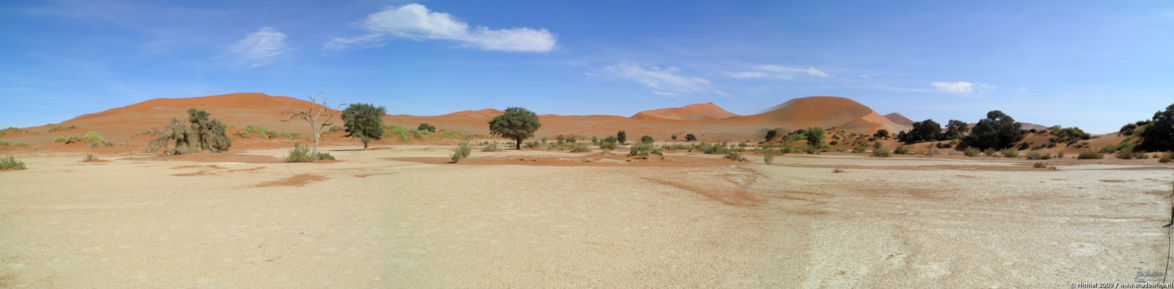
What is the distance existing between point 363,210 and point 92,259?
3324 millimetres

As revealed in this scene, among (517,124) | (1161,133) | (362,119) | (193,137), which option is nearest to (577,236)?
(193,137)

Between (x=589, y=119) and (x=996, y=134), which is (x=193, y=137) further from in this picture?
(x=589, y=119)

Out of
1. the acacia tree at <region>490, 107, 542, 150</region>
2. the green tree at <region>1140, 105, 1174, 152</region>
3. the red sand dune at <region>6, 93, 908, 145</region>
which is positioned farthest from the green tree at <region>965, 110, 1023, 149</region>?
the red sand dune at <region>6, 93, 908, 145</region>

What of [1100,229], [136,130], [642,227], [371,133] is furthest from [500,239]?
[136,130]

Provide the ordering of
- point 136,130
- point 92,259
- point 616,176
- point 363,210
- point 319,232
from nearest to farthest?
point 92,259, point 319,232, point 363,210, point 616,176, point 136,130

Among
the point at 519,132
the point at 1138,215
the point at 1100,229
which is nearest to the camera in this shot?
the point at 1100,229

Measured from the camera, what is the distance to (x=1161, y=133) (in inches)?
899

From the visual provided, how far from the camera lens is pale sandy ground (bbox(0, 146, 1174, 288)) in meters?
4.22

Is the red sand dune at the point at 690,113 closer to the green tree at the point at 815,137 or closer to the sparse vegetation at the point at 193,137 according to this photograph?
the green tree at the point at 815,137

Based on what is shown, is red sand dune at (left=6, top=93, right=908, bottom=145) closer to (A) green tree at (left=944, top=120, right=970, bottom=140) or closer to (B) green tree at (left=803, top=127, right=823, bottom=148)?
(B) green tree at (left=803, top=127, right=823, bottom=148)

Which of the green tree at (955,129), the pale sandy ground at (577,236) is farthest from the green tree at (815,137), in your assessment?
the pale sandy ground at (577,236)

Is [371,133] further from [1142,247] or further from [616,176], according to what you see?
[1142,247]

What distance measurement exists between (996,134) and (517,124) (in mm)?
30905

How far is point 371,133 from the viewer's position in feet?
135
